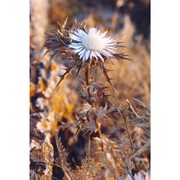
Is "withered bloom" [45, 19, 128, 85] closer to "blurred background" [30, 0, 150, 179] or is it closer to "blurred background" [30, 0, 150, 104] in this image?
"blurred background" [30, 0, 150, 179]

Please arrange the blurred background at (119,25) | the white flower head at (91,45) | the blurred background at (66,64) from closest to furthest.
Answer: the white flower head at (91,45) → the blurred background at (66,64) → the blurred background at (119,25)

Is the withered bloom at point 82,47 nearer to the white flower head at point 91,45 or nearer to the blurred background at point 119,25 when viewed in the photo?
the white flower head at point 91,45

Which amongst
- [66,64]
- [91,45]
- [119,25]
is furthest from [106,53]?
[119,25]

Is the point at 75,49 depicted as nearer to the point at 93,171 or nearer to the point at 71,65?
the point at 71,65

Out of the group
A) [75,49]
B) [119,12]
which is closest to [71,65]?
[75,49]

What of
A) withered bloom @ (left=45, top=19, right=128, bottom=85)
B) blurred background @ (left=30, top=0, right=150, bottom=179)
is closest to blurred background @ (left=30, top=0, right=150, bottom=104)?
blurred background @ (left=30, top=0, right=150, bottom=179)

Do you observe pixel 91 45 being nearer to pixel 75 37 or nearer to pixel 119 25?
pixel 75 37

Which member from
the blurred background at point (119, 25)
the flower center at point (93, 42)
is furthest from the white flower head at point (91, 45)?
the blurred background at point (119, 25)
